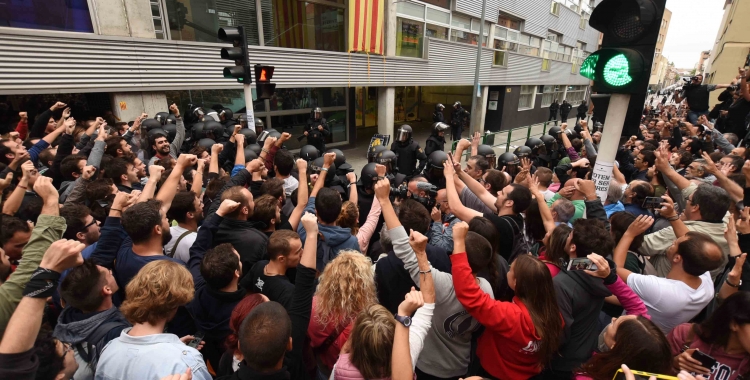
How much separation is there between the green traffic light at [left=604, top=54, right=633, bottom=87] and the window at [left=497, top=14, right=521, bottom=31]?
57.7 feet

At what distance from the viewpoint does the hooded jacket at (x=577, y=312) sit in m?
2.07

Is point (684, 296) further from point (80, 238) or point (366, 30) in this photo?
point (366, 30)

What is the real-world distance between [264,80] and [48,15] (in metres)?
4.72

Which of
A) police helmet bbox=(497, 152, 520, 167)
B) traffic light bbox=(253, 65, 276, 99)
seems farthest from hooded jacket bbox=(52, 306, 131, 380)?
police helmet bbox=(497, 152, 520, 167)

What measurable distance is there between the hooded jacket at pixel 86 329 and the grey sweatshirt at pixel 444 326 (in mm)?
1619

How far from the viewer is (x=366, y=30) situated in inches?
452

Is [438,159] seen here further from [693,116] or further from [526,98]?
[526,98]

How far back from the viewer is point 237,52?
538cm

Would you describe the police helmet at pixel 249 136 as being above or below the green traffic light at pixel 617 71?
below

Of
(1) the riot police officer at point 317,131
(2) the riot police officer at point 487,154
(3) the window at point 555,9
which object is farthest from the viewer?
(3) the window at point 555,9

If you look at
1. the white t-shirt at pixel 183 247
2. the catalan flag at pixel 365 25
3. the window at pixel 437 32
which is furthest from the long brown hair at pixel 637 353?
the window at pixel 437 32

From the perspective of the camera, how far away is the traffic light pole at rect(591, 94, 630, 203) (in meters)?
2.78

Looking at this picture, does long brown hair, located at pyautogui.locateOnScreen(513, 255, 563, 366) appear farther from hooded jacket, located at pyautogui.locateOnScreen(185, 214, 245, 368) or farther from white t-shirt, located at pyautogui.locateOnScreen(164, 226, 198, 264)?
white t-shirt, located at pyautogui.locateOnScreen(164, 226, 198, 264)

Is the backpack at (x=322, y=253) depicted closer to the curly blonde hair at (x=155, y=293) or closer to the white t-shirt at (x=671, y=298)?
the curly blonde hair at (x=155, y=293)
